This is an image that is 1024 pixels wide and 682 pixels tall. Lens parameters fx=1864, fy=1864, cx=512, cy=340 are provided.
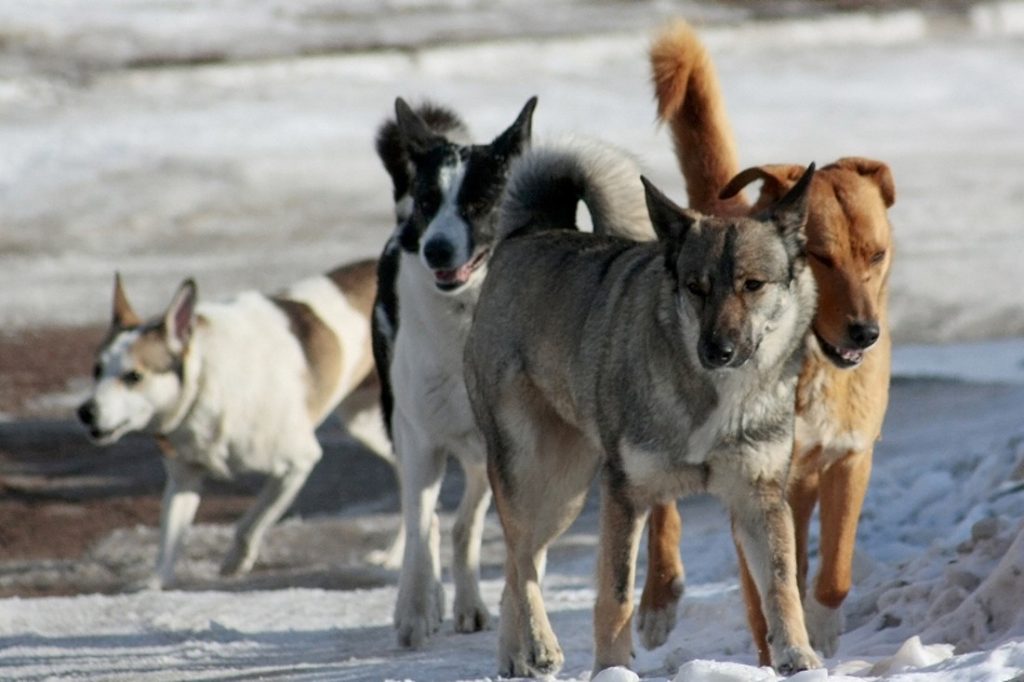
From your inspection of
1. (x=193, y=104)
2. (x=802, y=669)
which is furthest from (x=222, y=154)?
(x=802, y=669)

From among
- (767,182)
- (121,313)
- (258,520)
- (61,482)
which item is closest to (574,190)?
(767,182)

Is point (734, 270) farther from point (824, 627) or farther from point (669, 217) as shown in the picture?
point (824, 627)

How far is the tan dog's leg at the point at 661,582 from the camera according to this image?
19.4ft

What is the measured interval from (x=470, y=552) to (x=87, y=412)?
2.39 meters

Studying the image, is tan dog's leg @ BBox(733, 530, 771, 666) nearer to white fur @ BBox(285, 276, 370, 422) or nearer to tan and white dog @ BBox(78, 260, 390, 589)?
tan and white dog @ BBox(78, 260, 390, 589)

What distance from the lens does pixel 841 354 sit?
499cm

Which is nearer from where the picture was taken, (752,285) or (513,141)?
(752,285)

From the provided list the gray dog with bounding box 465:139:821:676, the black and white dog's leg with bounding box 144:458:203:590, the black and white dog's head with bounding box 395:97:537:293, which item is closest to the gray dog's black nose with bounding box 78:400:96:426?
the black and white dog's leg with bounding box 144:458:203:590

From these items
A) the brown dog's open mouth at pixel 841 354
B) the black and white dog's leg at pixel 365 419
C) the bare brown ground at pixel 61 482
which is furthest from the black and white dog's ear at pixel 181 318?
the brown dog's open mouth at pixel 841 354

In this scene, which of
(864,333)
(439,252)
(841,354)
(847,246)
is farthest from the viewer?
(439,252)

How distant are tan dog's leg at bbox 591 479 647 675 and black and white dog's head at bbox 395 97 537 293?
1.63 meters

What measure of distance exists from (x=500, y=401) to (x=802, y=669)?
4.44 feet

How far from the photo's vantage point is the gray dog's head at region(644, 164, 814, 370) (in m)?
4.54

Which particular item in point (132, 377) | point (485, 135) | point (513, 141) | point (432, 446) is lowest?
point (432, 446)
